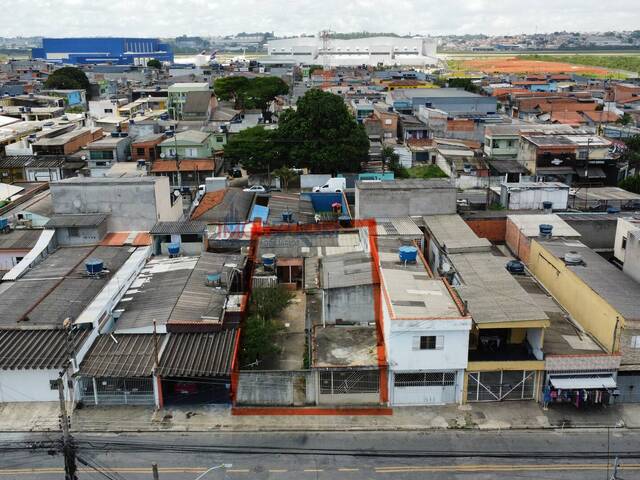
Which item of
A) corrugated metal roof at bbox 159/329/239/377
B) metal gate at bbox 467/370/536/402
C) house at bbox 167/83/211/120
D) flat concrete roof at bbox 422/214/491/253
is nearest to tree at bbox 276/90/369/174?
flat concrete roof at bbox 422/214/491/253

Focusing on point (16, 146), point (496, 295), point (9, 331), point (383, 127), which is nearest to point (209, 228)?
point (9, 331)

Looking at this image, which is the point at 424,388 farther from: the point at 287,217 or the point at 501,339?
the point at 287,217

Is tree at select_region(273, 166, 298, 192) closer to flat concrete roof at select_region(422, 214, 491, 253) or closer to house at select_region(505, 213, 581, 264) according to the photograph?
flat concrete roof at select_region(422, 214, 491, 253)

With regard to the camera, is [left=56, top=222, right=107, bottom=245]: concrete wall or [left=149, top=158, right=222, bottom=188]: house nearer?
[left=56, top=222, right=107, bottom=245]: concrete wall

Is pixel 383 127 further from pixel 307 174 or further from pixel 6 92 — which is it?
pixel 6 92

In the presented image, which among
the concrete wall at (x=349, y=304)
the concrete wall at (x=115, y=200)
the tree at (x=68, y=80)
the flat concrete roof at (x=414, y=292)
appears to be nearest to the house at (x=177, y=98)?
the tree at (x=68, y=80)

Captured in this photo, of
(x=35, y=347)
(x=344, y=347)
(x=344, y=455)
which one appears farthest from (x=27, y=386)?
(x=344, y=455)
